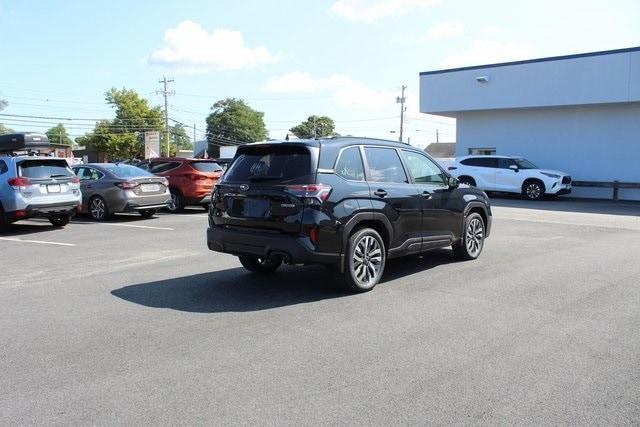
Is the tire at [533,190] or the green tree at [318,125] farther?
the green tree at [318,125]

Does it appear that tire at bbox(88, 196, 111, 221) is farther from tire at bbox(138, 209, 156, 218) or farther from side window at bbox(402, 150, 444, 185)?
side window at bbox(402, 150, 444, 185)

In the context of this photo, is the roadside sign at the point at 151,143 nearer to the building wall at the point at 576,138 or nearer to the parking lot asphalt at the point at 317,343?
the building wall at the point at 576,138

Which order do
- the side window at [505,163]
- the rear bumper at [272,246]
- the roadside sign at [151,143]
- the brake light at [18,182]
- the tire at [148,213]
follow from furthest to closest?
1. the roadside sign at [151,143]
2. the side window at [505,163]
3. the tire at [148,213]
4. the brake light at [18,182]
5. the rear bumper at [272,246]

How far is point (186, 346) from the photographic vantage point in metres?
4.86

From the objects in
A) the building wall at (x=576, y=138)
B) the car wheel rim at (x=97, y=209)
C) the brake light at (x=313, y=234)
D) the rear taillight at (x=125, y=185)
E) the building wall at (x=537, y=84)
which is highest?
the building wall at (x=537, y=84)

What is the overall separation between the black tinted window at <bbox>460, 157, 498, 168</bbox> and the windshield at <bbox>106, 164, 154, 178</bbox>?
47.3 ft

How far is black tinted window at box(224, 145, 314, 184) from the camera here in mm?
6426

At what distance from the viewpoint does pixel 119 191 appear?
14.1 metres

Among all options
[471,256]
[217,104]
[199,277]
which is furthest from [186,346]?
[217,104]

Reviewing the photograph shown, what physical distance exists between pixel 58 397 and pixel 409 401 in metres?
2.36

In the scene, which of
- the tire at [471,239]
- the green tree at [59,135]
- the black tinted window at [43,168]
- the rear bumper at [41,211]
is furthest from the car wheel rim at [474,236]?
the green tree at [59,135]

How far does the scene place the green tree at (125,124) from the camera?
7762 cm

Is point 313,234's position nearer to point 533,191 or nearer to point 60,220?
point 60,220

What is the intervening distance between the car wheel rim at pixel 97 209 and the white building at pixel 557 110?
18664 mm
